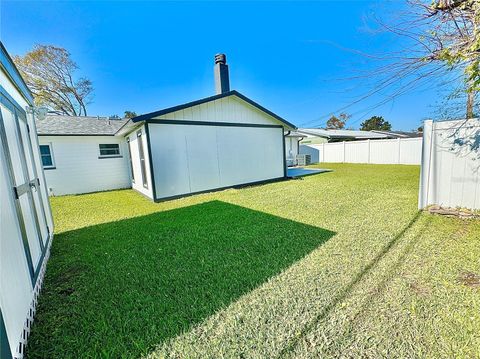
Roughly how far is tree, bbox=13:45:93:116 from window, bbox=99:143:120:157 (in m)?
12.5

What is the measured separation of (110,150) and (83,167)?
1.31 meters

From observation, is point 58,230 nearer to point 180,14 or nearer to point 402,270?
point 402,270

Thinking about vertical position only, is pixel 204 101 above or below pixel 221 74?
below

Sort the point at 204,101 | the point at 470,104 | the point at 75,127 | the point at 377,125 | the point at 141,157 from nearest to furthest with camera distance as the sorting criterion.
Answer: the point at 470,104 → the point at 204,101 → the point at 141,157 → the point at 75,127 → the point at 377,125

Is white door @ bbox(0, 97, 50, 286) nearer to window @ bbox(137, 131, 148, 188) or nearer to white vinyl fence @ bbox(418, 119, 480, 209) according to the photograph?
window @ bbox(137, 131, 148, 188)

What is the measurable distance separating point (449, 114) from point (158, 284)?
604cm

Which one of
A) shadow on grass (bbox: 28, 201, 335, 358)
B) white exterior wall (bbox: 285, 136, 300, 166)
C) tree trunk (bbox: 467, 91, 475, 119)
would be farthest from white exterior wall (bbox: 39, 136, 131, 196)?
white exterior wall (bbox: 285, 136, 300, 166)

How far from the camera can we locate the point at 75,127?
983 cm

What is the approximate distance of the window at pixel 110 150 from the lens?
9930mm

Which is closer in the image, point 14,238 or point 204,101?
point 14,238

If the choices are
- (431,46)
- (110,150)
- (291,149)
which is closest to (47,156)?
(110,150)

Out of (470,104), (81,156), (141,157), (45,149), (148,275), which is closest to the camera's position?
(148,275)

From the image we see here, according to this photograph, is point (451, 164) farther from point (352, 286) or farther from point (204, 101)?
point (204, 101)

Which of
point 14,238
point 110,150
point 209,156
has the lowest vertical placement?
point 14,238
